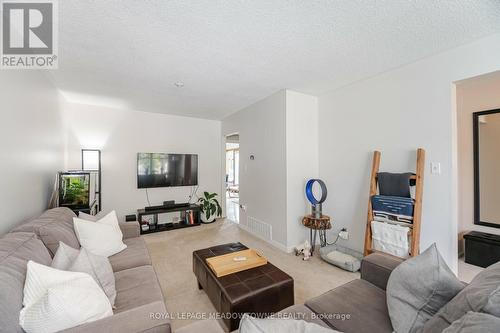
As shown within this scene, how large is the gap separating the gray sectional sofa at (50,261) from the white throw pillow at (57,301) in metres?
0.04

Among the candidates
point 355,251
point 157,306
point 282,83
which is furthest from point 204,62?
point 355,251

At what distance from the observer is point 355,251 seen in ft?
9.28

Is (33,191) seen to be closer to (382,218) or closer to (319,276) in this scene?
(319,276)

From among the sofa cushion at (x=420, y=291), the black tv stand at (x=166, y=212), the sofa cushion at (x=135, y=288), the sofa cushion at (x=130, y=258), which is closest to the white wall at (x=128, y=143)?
the black tv stand at (x=166, y=212)

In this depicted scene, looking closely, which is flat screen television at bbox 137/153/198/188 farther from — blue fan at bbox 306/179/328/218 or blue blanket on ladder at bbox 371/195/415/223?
blue blanket on ladder at bbox 371/195/415/223

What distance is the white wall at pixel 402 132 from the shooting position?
82.3 inches

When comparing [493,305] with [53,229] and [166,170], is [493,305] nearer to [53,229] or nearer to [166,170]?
[53,229]

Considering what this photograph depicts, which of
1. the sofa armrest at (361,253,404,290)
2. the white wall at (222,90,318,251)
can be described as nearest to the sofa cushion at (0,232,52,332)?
the sofa armrest at (361,253,404,290)

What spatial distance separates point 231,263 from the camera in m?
1.85

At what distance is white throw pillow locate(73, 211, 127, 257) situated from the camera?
6.14 feet

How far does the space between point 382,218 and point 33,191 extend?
158 inches

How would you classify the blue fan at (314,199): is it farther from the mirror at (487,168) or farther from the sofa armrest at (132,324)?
the sofa armrest at (132,324)

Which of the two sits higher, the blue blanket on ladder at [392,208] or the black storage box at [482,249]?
the blue blanket on ladder at [392,208]

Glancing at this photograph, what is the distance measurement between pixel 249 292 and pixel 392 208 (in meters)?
1.87
